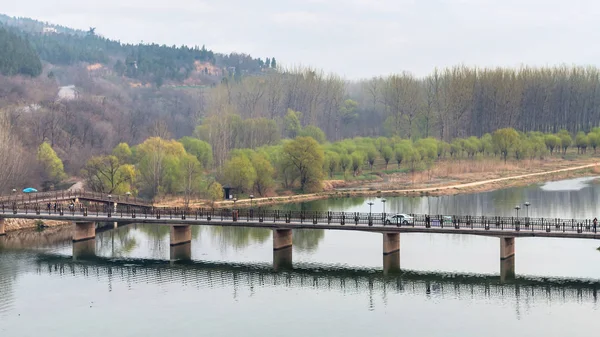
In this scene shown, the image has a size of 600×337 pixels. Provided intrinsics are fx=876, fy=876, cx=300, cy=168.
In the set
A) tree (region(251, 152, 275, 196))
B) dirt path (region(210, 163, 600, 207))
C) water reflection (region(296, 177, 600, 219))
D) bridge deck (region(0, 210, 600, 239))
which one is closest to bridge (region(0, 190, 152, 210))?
bridge deck (region(0, 210, 600, 239))

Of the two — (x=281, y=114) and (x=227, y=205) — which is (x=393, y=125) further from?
(x=227, y=205)

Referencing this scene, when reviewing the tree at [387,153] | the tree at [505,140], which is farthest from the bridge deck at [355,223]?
the tree at [505,140]

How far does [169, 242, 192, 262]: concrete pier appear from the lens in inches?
2837

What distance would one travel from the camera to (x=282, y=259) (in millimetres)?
70500

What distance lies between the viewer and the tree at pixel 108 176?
104 m

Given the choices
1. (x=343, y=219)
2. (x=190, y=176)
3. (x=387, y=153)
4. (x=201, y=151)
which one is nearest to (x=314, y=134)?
(x=387, y=153)

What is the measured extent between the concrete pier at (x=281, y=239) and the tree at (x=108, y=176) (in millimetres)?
35434

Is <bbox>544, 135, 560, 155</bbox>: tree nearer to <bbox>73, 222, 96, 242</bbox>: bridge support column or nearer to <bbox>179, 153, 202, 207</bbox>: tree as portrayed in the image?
<bbox>179, 153, 202, 207</bbox>: tree

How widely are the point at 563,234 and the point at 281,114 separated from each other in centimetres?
13354

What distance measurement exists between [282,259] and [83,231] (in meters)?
21.2

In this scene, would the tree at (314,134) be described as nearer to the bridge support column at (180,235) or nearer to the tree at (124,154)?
the tree at (124,154)

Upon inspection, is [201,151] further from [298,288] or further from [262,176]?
[298,288]

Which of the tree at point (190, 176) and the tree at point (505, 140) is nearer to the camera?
the tree at point (190, 176)

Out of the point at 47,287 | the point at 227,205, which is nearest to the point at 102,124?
the point at 227,205
